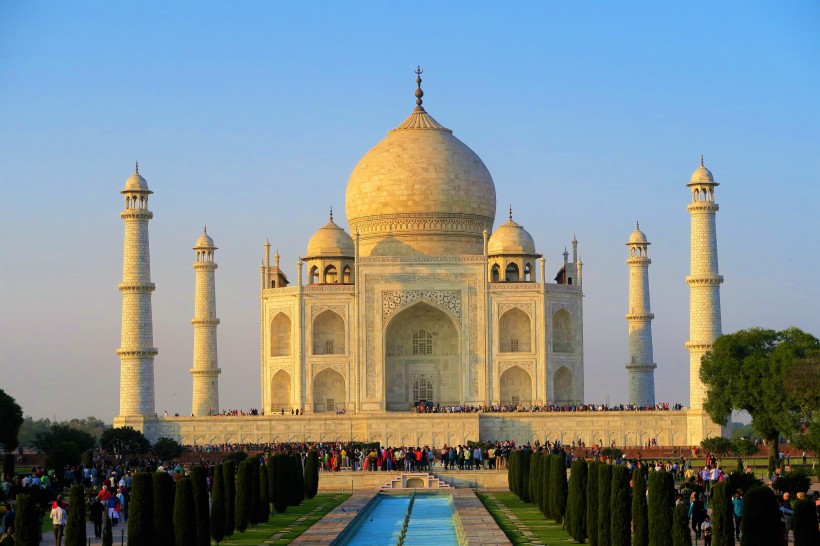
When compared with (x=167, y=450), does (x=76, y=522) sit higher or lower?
lower

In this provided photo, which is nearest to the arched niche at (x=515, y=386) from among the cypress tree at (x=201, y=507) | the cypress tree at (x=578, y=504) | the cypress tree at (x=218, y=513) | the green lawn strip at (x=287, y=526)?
the green lawn strip at (x=287, y=526)

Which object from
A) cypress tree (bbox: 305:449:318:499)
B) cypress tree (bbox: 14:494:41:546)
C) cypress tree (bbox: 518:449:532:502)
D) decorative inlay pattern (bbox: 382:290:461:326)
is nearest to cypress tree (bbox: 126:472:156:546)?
cypress tree (bbox: 14:494:41:546)

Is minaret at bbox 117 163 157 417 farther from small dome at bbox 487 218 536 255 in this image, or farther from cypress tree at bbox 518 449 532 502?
cypress tree at bbox 518 449 532 502

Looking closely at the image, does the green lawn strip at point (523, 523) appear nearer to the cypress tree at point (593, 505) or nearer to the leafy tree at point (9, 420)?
the cypress tree at point (593, 505)

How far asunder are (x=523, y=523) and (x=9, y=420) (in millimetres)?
14679

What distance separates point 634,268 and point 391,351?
6.98 m

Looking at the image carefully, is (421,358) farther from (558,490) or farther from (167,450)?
(558,490)

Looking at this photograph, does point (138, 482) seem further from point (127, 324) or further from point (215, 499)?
point (127, 324)

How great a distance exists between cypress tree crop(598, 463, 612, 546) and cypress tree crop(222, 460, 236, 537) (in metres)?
4.66

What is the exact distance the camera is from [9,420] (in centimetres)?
3155

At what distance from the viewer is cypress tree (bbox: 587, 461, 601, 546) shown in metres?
17.0

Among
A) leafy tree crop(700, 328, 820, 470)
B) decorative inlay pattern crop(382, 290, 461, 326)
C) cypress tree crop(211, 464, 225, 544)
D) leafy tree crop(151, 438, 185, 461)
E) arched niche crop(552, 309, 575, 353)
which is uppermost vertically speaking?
decorative inlay pattern crop(382, 290, 461, 326)

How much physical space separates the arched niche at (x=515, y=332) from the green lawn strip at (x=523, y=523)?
468 inches

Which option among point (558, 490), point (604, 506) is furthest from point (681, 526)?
point (558, 490)
